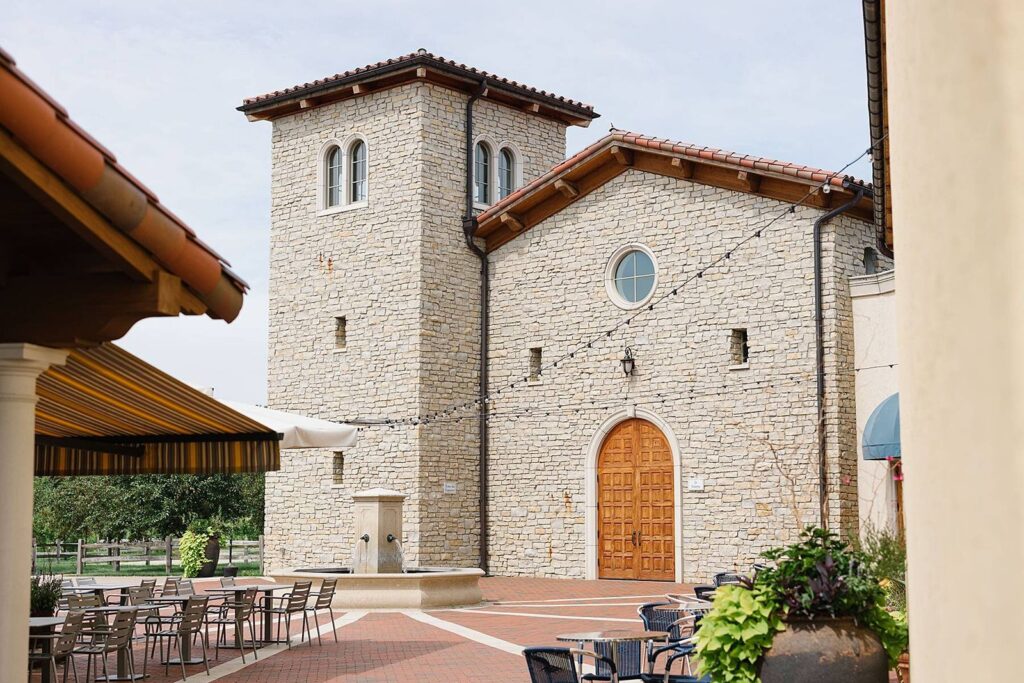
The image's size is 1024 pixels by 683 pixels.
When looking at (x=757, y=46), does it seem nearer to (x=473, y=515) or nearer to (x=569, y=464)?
(x=569, y=464)

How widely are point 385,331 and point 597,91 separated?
6717 millimetres

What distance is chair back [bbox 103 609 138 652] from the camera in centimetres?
934

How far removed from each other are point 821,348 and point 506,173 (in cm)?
784

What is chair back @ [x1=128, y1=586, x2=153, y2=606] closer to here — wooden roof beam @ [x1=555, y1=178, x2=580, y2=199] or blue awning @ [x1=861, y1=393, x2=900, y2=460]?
A: blue awning @ [x1=861, y1=393, x2=900, y2=460]

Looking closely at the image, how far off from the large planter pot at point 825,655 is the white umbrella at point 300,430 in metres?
4.68

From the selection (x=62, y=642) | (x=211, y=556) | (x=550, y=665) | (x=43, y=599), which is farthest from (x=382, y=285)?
(x=550, y=665)

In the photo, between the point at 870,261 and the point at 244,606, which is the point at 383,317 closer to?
the point at 870,261

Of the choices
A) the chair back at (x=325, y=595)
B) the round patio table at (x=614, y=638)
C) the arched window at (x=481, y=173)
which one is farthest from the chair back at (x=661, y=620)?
the arched window at (x=481, y=173)

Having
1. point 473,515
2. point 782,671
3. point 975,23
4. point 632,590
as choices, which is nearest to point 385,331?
point 473,515

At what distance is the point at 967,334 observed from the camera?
387 centimetres

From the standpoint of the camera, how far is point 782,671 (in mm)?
6277

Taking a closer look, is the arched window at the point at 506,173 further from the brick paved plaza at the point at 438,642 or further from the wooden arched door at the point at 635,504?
the brick paved plaza at the point at 438,642

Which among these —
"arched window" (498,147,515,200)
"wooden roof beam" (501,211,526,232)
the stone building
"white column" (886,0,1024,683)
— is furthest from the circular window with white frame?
"white column" (886,0,1024,683)

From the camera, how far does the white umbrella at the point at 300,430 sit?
1042 centimetres
